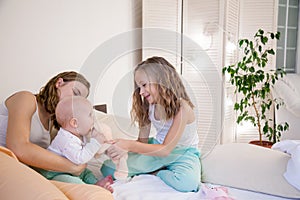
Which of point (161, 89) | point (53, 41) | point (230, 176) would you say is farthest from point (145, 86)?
point (53, 41)

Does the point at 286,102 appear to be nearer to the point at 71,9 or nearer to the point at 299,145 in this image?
the point at 299,145

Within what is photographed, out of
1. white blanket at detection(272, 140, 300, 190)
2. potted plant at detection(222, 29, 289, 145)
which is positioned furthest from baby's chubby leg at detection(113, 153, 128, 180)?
potted plant at detection(222, 29, 289, 145)

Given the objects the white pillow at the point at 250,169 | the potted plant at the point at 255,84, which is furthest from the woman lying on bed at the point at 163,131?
the potted plant at the point at 255,84

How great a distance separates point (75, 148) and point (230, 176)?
60 centimetres

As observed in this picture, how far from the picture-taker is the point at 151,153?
990 mm

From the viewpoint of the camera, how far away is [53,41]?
1544 millimetres

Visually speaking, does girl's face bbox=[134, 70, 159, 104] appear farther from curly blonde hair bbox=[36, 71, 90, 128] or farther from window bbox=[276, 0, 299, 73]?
window bbox=[276, 0, 299, 73]

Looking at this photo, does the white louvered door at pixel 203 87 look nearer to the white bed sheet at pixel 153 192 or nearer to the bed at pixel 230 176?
the bed at pixel 230 176

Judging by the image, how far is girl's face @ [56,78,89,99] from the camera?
925mm

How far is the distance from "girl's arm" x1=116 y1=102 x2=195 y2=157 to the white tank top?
1.12 ft

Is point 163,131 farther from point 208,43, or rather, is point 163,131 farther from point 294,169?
point 208,43

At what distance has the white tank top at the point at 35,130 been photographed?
1.02 metres

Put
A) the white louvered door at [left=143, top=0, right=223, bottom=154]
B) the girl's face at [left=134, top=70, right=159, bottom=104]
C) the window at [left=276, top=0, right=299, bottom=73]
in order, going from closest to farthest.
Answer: the girl's face at [left=134, top=70, right=159, bottom=104] → the white louvered door at [left=143, top=0, right=223, bottom=154] → the window at [left=276, top=0, right=299, bottom=73]

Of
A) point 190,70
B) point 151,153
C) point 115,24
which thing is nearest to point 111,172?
point 151,153
